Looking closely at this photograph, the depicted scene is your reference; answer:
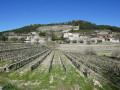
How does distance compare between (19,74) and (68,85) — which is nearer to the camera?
(68,85)

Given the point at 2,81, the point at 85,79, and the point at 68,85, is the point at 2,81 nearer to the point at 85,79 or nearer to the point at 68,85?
the point at 68,85

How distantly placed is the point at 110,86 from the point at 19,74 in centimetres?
850

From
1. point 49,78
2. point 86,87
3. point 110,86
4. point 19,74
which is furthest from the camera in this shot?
point 19,74

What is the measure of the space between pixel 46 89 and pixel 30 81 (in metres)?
1.91

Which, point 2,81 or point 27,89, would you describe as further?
point 2,81

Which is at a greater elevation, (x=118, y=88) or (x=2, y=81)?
(x=2, y=81)

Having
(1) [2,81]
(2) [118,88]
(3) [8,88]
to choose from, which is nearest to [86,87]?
(2) [118,88]

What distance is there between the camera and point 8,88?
7.61 m

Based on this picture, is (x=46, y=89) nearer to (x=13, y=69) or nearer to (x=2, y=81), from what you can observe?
(x=2, y=81)

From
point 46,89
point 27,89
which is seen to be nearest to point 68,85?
point 46,89

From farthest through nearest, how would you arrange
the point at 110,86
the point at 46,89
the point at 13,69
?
the point at 13,69
the point at 110,86
the point at 46,89

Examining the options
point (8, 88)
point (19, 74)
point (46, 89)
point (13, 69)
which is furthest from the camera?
point (13, 69)

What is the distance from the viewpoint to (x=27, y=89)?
313 inches

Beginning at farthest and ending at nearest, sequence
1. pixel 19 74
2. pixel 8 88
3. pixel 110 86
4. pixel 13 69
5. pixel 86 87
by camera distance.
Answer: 1. pixel 13 69
2. pixel 19 74
3. pixel 110 86
4. pixel 86 87
5. pixel 8 88
